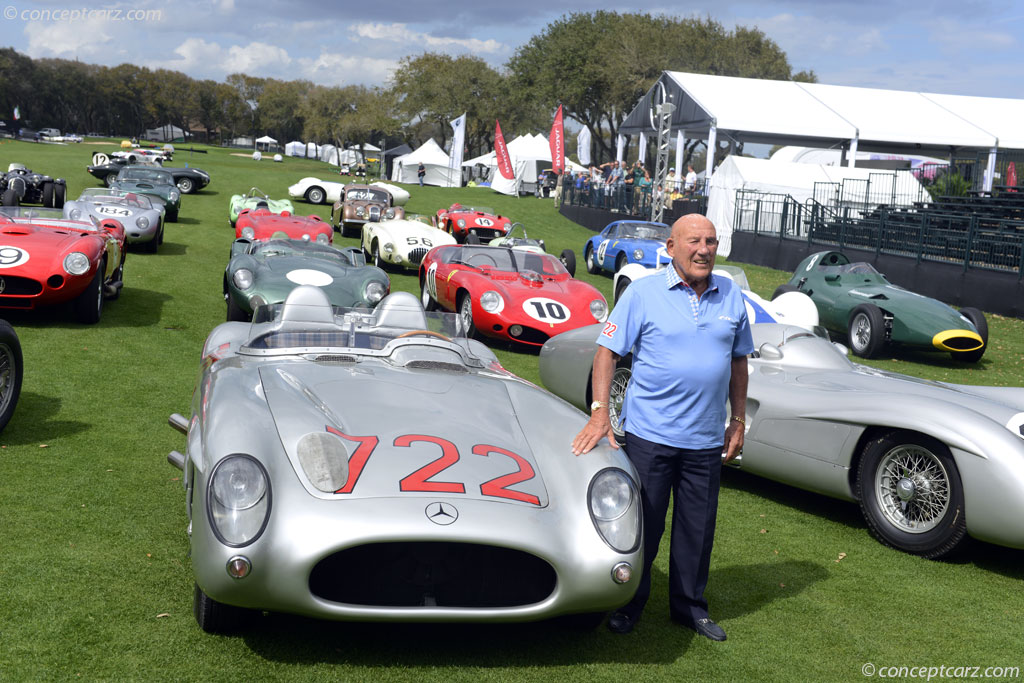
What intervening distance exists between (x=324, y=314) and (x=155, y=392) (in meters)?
3.13

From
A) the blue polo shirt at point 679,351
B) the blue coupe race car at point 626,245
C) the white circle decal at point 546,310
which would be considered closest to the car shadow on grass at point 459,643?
the blue polo shirt at point 679,351

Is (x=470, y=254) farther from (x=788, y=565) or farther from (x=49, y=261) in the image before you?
(x=788, y=565)

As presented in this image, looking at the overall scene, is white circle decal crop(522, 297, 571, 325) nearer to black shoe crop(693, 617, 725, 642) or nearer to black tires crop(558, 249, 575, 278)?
black shoe crop(693, 617, 725, 642)

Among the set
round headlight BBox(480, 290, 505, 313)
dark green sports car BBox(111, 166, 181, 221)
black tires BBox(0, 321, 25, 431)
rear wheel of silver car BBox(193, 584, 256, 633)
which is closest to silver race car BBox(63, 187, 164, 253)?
dark green sports car BBox(111, 166, 181, 221)

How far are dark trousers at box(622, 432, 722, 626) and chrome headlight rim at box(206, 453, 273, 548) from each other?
1473 mm

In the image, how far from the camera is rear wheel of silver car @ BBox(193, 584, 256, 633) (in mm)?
3562

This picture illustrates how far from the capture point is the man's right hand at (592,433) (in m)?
3.86

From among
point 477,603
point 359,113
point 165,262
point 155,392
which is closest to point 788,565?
point 477,603

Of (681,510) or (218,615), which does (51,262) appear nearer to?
(218,615)

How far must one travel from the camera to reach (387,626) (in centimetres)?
382

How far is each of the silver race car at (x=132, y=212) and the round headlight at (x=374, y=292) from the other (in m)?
7.54

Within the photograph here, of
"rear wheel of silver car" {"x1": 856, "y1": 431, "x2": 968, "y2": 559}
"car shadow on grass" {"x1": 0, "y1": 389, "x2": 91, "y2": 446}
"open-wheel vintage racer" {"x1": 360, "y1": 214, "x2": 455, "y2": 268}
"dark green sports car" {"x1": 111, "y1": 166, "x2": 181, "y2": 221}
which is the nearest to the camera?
"rear wheel of silver car" {"x1": 856, "y1": 431, "x2": 968, "y2": 559}

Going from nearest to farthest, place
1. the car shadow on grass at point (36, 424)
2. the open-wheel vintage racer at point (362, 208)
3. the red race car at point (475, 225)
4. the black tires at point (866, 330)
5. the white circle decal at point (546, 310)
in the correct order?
the car shadow on grass at point (36, 424), the white circle decal at point (546, 310), the black tires at point (866, 330), the open-wheel vintage racer at point (362, 208), the red race car at point (475, 225)

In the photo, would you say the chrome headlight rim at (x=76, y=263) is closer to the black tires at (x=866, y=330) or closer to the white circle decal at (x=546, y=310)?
the white circle decal at (x=546, y=310)
